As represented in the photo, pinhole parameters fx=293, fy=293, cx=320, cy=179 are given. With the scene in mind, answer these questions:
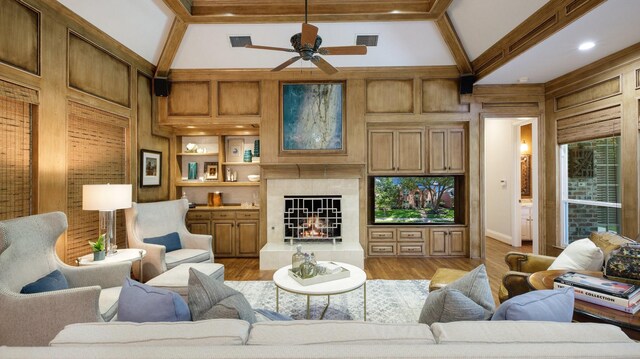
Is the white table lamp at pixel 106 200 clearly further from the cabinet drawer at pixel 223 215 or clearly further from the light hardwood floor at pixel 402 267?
the cabinet drawer at pixel 223 215

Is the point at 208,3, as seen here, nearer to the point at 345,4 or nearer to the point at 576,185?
the point at 345,4

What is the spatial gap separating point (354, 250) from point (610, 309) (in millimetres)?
2859

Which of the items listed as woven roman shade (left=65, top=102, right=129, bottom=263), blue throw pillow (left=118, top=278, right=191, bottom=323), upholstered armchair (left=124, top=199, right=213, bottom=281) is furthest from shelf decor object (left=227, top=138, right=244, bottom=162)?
blue throw pillow (left=118, top=278, right=191, bottom=323)

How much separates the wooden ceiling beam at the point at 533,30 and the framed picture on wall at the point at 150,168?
5.15 m

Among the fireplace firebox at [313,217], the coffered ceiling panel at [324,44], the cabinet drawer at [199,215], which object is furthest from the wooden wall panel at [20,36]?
the fireplace firebox at [313,217]

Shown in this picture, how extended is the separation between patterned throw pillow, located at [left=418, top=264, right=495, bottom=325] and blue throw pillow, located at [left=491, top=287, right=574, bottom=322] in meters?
0.10

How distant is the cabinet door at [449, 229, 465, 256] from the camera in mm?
4848

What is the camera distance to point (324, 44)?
4305mm

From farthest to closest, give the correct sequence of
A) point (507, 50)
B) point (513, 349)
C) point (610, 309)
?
point (507, 50) < point (610, 309) < point (513, 349)

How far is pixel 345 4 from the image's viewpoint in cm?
383

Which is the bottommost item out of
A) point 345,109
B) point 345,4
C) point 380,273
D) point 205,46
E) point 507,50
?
point 380,273

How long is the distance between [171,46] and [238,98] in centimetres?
117

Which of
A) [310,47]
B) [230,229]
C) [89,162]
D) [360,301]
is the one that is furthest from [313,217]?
[89,162]

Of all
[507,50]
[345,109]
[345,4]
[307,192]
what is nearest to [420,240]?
[307,192]
